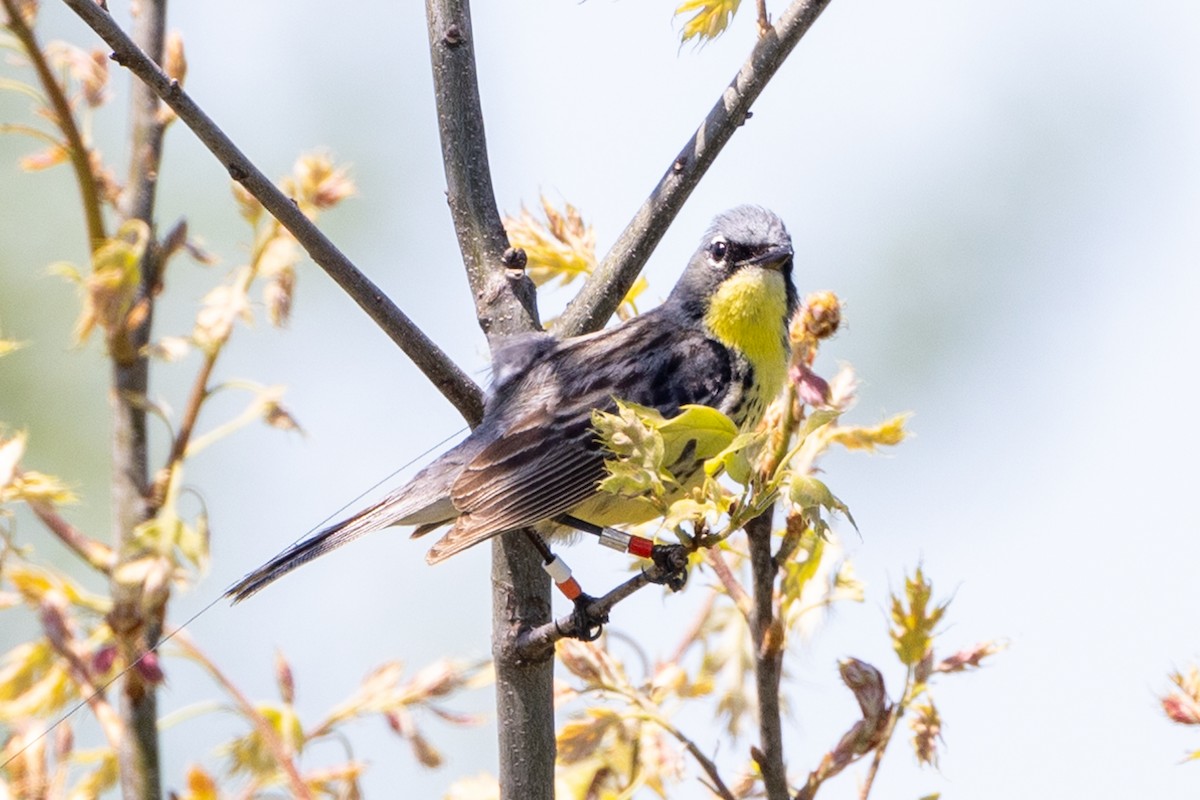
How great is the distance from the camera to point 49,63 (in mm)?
2807

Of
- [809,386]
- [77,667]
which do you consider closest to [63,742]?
[77,667]

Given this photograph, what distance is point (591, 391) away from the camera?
12.1 ft

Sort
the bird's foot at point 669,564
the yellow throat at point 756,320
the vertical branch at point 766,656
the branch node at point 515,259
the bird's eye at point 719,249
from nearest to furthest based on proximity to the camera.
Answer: the vertical branch at point 766,656 → the bird's foot at point 669,564 → the branch node at point 515,259 → the yellow throat at point 756,320 → the bird's eye at point 719,249

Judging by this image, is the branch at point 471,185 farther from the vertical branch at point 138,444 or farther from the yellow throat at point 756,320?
the yellow throat at point 756,320

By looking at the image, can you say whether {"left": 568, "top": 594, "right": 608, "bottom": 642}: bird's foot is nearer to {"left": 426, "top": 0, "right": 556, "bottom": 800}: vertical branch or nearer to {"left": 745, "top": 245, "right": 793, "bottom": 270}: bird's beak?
{"left": 426, "top": 0, "right": 556, "bottom": 800}: vertical branch

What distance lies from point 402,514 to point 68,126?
1.34 meters

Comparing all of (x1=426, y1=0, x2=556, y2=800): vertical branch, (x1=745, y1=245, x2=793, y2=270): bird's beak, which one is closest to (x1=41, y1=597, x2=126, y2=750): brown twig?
(x1=426, y1=0, x2=556, y2=800): vertical branch

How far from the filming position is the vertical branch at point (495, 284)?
108 inches

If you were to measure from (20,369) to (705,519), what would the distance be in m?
4.95

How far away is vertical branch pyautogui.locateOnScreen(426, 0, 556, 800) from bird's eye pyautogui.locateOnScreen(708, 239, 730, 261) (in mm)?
1284

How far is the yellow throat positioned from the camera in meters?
4.07

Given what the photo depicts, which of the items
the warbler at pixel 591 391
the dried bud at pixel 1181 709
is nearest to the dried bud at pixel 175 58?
the warbler at pixel 591 391

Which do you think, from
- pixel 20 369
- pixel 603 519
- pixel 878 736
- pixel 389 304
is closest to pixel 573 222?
pixel 389 304

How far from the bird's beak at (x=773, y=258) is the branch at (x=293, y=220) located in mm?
1540
